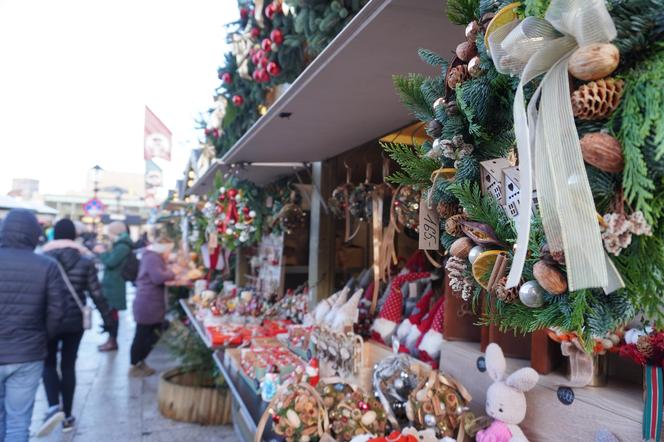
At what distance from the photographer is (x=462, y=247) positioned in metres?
0.80

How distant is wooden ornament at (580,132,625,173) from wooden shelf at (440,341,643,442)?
1.20m

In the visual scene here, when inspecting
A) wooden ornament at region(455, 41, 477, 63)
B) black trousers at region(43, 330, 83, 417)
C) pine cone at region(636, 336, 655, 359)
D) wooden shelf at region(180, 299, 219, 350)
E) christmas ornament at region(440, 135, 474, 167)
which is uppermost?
wooden ornament at region(455, 41, 477, 63)

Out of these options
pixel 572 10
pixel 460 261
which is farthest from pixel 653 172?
pixel 460 261

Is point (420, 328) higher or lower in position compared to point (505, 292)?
lower

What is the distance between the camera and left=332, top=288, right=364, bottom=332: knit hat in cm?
297

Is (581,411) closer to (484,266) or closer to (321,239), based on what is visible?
(484,266)

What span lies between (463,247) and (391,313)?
7.24 ft

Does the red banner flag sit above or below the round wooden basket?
above

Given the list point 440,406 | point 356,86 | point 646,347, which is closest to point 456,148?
point 646,347

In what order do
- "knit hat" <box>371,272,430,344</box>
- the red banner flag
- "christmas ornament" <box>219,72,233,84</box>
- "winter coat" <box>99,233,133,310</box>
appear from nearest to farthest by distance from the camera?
"knit hat" <box>371,272,430,344</box>
"christmas ornament" <box>219,72,233,84</box>
"winter coat" <box>99,233,133,310</box>
the red banner flag

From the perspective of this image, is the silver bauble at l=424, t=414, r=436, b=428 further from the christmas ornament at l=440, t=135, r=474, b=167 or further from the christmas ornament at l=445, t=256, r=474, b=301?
the christmas ornament at l=440, t=135, r=474, b=167

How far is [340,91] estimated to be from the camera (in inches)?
88.0

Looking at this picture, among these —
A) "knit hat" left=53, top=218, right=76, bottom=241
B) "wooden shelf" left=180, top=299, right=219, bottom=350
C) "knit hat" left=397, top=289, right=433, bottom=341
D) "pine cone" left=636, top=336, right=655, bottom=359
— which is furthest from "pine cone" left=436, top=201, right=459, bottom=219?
"knit hat" left=53, top=218, right=76, bottom=241

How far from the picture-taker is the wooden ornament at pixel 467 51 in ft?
2.74
